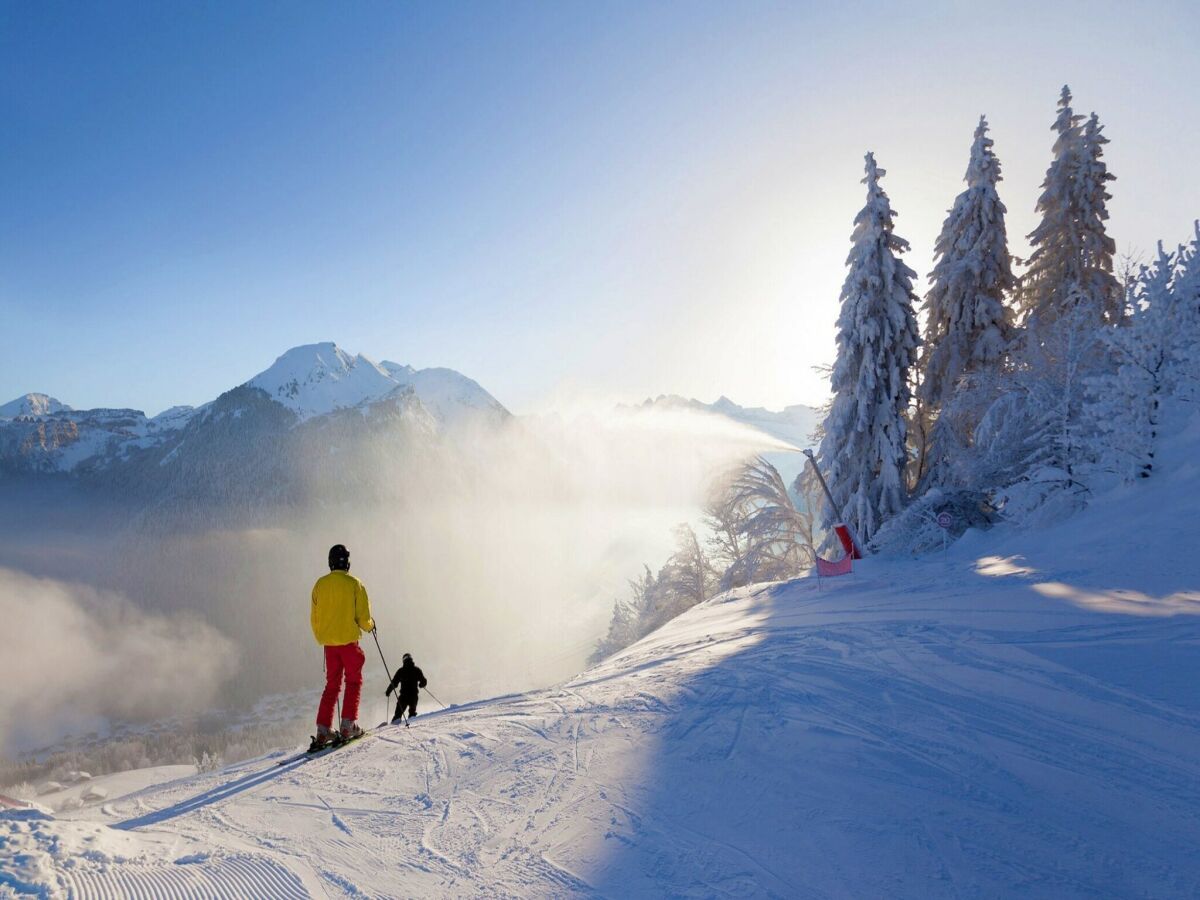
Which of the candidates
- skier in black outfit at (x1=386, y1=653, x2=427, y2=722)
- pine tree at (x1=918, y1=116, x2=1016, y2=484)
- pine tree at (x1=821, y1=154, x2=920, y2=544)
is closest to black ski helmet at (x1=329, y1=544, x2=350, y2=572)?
skier in black outfit at (x1=386, y1=653, x2=427, y2=722)

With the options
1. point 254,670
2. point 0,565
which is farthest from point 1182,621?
point 0,565

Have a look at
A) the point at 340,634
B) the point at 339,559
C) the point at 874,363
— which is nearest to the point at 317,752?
the point at 340,634

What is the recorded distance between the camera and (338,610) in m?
6.33

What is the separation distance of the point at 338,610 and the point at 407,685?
9.08ft

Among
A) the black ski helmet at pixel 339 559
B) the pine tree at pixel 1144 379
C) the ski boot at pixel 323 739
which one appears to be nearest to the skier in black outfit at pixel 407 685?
the ski boot at pixel 323 739

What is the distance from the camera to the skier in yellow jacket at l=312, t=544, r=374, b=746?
6270mm

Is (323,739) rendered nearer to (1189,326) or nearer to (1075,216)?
(1189,326)

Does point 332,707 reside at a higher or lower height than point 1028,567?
lower

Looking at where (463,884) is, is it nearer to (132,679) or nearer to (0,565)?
(132,679)

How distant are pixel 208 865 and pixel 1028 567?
11297 millimetres

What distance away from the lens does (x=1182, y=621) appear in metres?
5.66

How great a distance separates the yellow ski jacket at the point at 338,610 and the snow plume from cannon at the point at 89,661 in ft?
512

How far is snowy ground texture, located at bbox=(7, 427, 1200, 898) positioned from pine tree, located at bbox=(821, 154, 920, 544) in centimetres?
1124

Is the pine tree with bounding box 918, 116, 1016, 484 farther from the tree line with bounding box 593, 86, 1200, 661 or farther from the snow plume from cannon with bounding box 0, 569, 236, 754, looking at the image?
the snow plume from cannon with bounding box 0, 569, 236, 754
